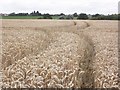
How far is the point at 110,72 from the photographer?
939 centimetres

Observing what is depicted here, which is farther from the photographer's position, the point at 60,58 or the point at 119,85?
the point at 60,58

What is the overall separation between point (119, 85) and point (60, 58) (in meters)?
2.83

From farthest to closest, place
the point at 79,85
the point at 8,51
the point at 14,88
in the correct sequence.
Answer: the point at 8,51 → the point at 79,85 → the point at 14,88

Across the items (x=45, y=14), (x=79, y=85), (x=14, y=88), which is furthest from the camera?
(x=45, y=14)

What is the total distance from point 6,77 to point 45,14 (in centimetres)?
9618

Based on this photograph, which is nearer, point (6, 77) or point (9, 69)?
point (6, 77)

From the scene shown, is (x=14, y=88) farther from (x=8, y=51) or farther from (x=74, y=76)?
(x=8, y=51)

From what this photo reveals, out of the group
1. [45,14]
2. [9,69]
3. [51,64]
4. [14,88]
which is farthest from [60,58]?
[45,14]

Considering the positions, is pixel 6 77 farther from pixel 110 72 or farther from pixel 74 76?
pixel 110 72

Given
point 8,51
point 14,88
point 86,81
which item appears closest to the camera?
point 14,88

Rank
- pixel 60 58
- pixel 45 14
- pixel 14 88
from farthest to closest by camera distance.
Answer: pixel 45 14, pixel 60 58, pixel 14 88

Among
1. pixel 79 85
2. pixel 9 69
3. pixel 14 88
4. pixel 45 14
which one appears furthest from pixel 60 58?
pixel 45 14

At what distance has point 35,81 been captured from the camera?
25.0 feet

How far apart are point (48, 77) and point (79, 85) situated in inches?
28.6
